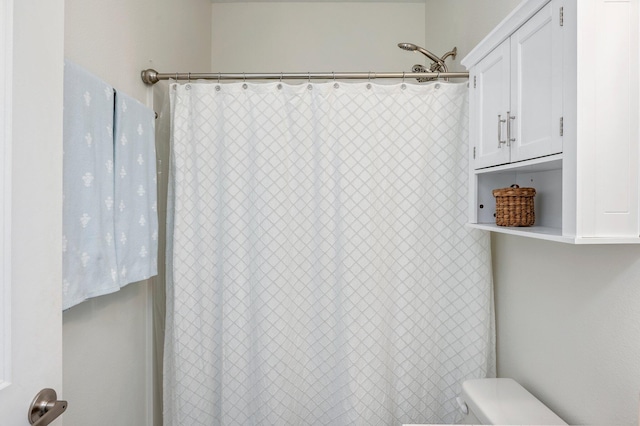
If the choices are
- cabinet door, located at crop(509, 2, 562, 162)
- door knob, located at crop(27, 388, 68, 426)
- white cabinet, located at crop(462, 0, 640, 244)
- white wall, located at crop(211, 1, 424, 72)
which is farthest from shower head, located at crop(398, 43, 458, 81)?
door knob, located at crop(27, 388, 68, 426)

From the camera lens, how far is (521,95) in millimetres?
1272

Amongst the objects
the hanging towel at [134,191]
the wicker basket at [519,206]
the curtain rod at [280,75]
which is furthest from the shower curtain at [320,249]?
the wicker basket at [519,206]

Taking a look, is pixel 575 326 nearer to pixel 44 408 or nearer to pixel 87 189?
pixel 44 408

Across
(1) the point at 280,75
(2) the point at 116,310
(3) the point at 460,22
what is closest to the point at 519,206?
(1) the point at 280,75

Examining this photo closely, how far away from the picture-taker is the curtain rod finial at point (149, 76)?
1829 millimetres

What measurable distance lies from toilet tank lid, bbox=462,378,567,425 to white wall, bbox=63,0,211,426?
131 cm

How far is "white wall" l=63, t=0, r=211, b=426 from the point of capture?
4.45 ft

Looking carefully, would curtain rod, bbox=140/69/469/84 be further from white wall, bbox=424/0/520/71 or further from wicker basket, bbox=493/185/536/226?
wicker basket, bbox=493/185/536/226

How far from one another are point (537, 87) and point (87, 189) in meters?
1.33

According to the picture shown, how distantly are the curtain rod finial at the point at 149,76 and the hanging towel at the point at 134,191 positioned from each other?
215 mm

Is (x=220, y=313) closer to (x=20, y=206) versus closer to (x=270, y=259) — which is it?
(x=270, y=259)

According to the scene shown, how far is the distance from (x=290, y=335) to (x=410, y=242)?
2.18 ft

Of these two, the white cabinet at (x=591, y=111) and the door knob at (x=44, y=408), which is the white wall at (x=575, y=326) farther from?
the door knob at (x=44, y=408)

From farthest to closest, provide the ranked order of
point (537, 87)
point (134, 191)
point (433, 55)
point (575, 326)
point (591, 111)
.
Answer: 1. point (433, 55)
2. point (134, 191)
3. point (575, 326)
4. point (537, 87)
5. point (591, 111)
